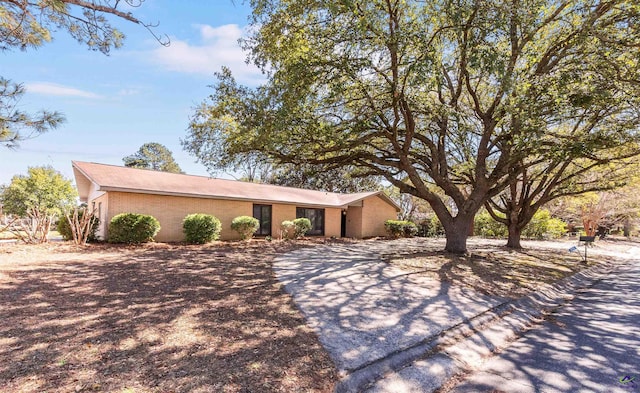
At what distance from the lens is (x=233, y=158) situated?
10.5 meters

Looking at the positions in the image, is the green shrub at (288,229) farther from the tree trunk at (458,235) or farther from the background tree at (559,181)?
the background tree at (559,181)

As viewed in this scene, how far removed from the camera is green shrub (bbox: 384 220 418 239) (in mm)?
23672

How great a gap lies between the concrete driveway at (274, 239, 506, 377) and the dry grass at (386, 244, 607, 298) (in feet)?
2.41

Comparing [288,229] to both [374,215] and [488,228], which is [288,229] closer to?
[374,215]

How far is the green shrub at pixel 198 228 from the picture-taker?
1448cm

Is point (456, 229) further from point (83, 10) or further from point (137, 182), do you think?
point (137, 182)

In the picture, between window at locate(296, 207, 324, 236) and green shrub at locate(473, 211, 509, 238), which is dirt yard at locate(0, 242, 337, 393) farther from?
green shrub at locate(473, 211, 509, 238)

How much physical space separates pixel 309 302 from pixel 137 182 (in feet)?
40.7

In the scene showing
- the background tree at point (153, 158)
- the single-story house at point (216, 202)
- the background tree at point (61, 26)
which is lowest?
the single-story house at point (216, 202)

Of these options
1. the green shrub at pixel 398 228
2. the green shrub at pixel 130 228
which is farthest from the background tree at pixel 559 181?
the green shrub at pixel 130 228

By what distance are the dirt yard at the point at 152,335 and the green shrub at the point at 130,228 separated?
5.49 meters

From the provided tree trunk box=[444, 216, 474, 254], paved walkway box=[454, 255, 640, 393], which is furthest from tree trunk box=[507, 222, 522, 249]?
paved walkway box=[454, 255, 640, 393]

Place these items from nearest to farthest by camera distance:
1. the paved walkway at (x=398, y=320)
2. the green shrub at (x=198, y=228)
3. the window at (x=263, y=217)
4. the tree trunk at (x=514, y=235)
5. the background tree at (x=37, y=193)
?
the paved walkway at (x=398, y=320), the green shrub at (x=198, y=228), the tree trunk at (x=514, y=235), the window at (x=263, y=217), the background tree at (x=37, y=193)

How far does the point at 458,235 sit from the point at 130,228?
13.0 m
